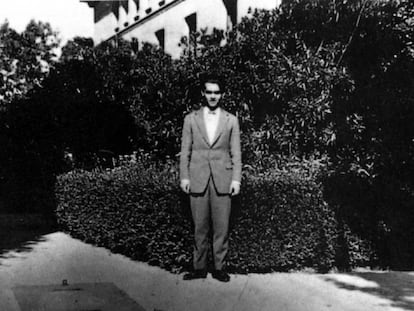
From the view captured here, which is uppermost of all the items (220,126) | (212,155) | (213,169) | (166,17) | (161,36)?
(166,17)

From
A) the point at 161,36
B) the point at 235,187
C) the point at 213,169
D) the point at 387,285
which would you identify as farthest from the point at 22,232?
the point at 161,36

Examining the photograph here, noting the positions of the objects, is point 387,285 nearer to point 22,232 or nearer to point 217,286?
point 217,286

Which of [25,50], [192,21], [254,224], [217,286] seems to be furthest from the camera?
[25,50]

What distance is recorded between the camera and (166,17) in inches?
838

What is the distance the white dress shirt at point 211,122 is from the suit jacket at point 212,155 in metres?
0.03

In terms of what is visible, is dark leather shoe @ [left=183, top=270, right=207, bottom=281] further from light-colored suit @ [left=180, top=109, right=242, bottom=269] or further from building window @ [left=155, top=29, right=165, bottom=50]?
building window @ [left=155, top=29, right=165, bottom=50]

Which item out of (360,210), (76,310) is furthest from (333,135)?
(76,310)

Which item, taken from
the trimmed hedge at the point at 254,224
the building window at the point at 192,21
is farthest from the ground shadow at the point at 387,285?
the building window at the point at 192,21

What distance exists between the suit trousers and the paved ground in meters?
0.31

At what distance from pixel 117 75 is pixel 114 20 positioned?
1318 cm

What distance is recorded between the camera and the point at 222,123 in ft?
22.4

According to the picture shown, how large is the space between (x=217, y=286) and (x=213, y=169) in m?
1.26

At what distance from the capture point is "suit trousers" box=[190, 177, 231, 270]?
22.6 ft

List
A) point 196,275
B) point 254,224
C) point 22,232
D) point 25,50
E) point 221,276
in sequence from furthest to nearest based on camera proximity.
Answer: point 25,50 → point 22,232 → point 254,224 → point 196,275 → point 221,276
